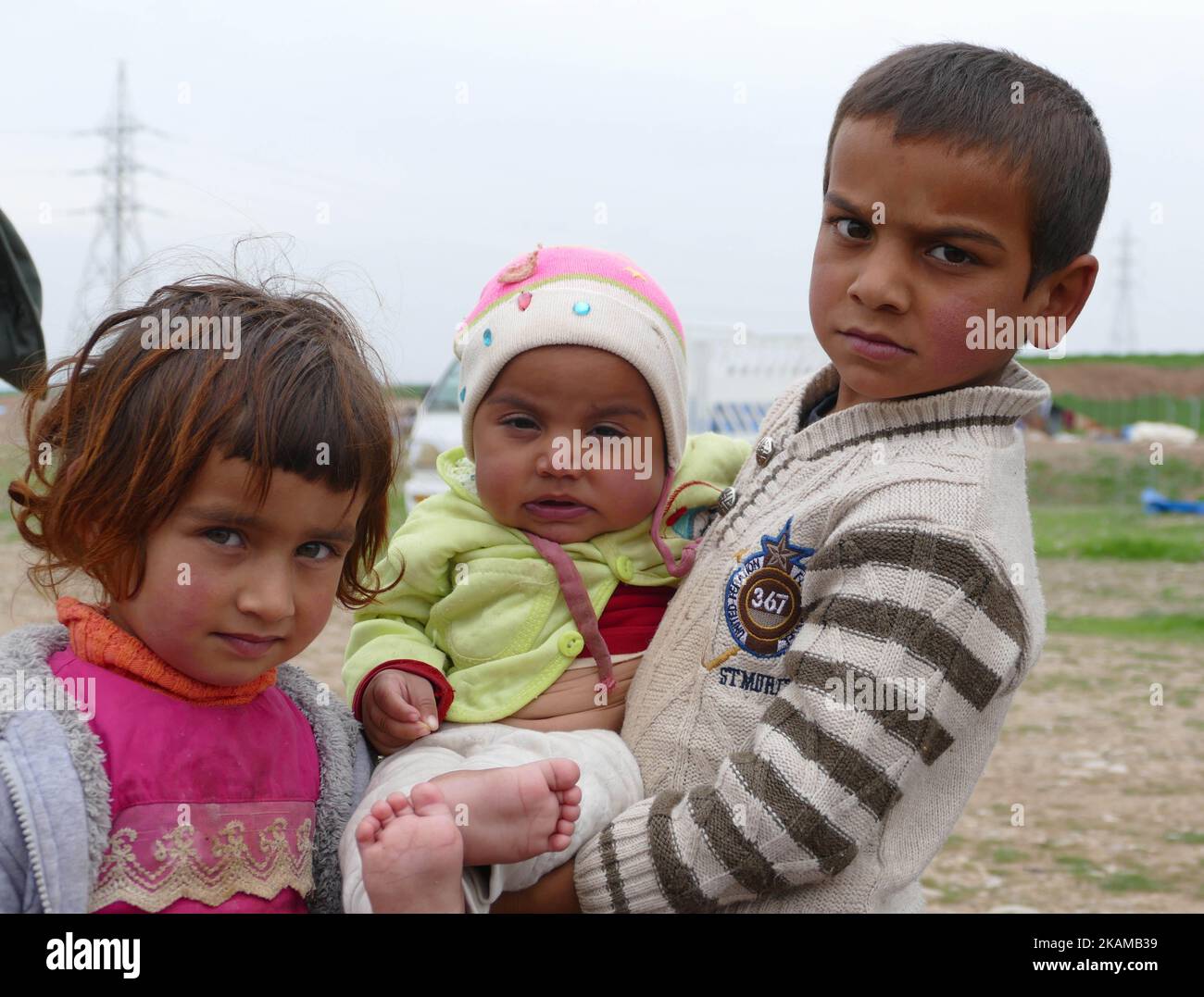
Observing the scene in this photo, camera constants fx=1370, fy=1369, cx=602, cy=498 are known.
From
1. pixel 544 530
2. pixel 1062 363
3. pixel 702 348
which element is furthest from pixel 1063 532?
pixel 1062 363

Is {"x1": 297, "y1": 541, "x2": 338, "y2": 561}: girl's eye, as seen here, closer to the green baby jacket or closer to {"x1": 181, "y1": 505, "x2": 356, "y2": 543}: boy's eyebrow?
{"x1": 181, "y1": 505, "x2": 356, "y2": 543}: boy's eyebrow

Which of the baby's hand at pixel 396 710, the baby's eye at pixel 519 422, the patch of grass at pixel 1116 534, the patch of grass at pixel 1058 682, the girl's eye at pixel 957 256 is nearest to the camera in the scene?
the girl's eye at pixel 957 256

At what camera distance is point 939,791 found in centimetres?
197

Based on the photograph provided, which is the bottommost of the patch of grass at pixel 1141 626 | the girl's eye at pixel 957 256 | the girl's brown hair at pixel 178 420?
the patch of grass at pixel 1141 626

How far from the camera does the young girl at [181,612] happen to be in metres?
1.78

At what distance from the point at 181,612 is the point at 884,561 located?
0.95 metres

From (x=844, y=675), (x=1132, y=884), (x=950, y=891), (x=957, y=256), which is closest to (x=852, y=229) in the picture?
A: (x=957, y=256)

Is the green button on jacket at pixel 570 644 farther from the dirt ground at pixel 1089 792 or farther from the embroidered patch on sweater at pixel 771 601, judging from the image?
the dirt ground at pixel 1089 792

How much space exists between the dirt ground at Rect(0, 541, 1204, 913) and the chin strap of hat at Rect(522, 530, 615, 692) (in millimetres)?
992

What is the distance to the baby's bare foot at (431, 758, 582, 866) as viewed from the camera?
74.3 inches

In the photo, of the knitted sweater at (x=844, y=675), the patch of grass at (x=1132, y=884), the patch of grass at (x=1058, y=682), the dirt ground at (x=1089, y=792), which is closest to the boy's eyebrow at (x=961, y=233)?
the knitted sweater at (x=844, y=675)

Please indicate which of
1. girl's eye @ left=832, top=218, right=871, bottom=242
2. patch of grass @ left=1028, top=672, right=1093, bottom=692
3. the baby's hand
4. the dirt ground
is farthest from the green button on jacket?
patch of grass @ left=1028, top=672, right=1093, bottom=692

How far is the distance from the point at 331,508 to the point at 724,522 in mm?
654

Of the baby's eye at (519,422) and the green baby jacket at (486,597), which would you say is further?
the baby's eye at (519,422)
